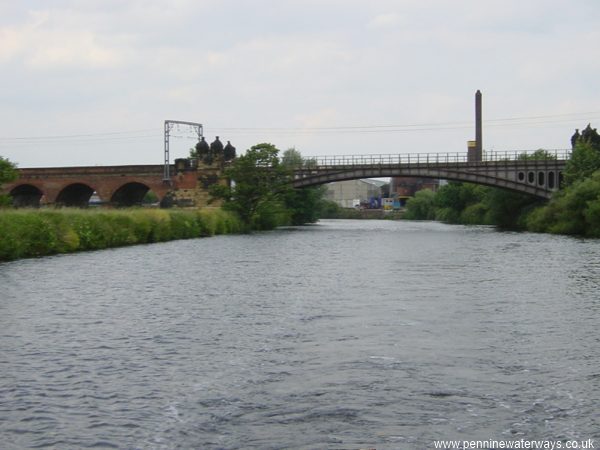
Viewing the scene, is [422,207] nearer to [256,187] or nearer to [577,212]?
[256,187]

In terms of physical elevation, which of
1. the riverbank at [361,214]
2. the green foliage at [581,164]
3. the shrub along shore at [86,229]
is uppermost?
the green foliage at [581,164]

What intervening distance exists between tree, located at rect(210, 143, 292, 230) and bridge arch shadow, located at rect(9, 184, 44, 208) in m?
29.8

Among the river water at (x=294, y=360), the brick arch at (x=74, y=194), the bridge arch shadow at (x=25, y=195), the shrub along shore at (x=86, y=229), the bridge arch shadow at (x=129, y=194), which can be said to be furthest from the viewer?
the bridge arch shadow at (x=25, y=195)

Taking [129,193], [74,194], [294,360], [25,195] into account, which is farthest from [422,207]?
[294,360]

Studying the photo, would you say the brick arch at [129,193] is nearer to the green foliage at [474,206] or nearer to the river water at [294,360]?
the green foliage at [474,206]

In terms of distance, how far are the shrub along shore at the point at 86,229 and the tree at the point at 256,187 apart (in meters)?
11.7

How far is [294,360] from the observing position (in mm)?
14273

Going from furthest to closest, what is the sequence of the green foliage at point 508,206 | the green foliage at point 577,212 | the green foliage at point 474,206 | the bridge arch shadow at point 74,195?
the bridge arch shadow at point 74,195 < the green foliage at point 474,206 < the green foliage at point 508,206 < the green foliage at point 577,212

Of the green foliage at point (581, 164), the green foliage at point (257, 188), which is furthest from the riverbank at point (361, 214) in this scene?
the green foliage at point (581, 164)

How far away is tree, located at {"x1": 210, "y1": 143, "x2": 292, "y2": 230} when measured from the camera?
255ft

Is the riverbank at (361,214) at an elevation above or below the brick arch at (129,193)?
below

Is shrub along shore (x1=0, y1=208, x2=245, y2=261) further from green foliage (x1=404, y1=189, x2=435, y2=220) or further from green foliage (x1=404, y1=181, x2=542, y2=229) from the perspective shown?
green foliage (x1=404, y1=189, x2=435, y2=220)

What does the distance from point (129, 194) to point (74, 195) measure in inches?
276

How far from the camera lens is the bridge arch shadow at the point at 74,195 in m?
94.4
